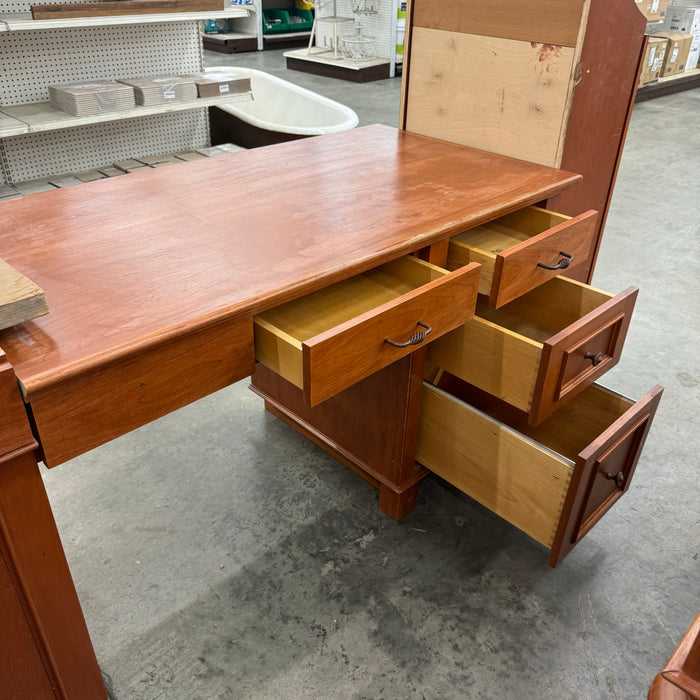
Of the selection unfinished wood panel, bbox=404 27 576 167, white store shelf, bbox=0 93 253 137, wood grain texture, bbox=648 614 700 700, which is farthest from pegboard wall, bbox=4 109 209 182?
wood grain texture, bbox=648 614 700 700

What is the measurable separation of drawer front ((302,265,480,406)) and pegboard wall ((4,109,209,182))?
2421 millimetres

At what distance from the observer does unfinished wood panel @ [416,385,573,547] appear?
4.46ft

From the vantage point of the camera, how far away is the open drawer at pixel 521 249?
55.4 inches

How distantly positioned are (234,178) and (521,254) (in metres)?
0.71

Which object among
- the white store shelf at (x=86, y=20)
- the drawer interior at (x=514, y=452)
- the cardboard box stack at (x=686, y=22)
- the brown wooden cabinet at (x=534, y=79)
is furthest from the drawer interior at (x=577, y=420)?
the cardboard box stack at (x=686, y=22)

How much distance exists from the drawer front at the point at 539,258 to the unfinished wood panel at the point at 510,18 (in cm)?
46

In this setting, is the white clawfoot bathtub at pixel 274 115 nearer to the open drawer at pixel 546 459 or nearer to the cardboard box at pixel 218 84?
the cardboard box at pixel 218 84

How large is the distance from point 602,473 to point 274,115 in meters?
3.90

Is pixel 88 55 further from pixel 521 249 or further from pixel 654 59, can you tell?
pixel 654 59

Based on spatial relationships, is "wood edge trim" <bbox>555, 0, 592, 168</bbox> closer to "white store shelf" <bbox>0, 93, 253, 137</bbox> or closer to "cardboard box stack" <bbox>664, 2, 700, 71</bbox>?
"white store shelf" <bbox>0, 93, 253, 137</bbox>

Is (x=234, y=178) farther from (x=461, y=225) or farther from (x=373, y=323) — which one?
(x=373, y=323)

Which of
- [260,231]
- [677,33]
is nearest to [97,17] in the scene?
[260,231]

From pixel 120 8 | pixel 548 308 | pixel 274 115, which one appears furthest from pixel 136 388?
pixel 274 115

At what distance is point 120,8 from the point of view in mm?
2713
